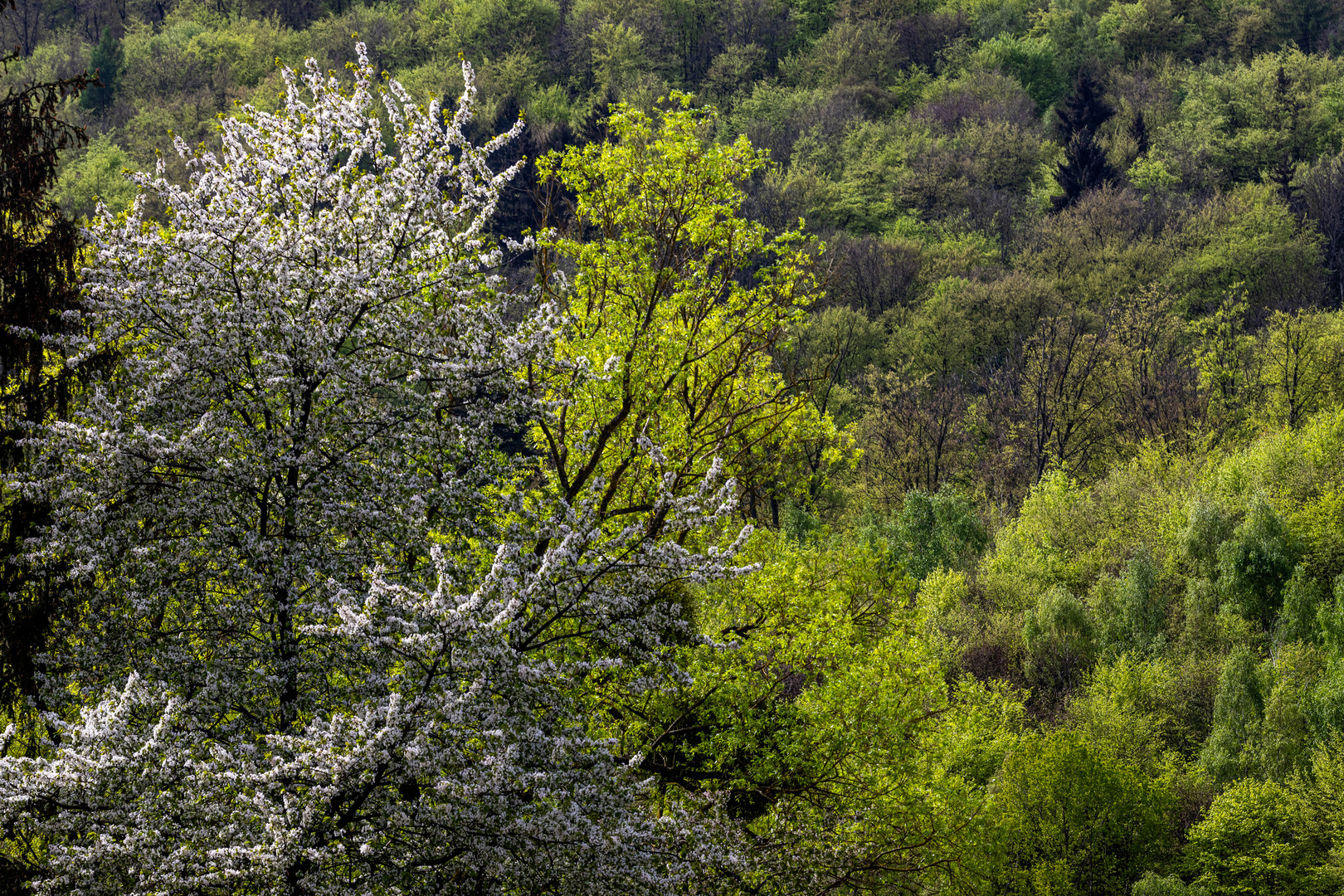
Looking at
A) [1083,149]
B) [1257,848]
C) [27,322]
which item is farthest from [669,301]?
[1083,149]

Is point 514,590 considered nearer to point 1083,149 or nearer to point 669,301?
point 669,301

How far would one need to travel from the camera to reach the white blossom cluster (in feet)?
26.7

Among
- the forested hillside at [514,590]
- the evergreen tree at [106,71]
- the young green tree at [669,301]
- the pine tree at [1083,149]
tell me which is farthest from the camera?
the evergreen tree at [106,71]

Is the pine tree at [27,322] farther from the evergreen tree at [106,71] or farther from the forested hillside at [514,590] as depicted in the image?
the evergreen tree at [106,71]

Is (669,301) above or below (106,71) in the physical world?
below

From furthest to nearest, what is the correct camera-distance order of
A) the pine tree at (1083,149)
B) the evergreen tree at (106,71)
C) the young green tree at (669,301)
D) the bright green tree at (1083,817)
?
the evergreen tree at (106,71) < the pine tree at (1083,149) < the bright green tree at (1083,817) < the young green tree at (669,301)

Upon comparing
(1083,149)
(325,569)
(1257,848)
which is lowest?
(1257,848)

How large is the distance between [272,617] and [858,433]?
46328 mm

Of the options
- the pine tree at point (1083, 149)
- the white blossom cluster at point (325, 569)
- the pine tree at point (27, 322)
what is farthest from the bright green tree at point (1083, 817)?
the pine tree at point (1083, 149)

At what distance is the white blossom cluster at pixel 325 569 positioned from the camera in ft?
26.7

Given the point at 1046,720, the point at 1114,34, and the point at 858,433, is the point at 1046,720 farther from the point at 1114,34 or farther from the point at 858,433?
the point at 1114,34

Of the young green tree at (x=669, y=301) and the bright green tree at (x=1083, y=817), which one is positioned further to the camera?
the bright green tree at (x=1083, y=817)

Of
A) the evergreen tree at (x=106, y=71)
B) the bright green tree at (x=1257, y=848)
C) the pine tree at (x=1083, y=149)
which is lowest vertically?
the bright green tree at (x=1257, y=848)

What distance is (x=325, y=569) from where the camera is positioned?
9.88 meters
